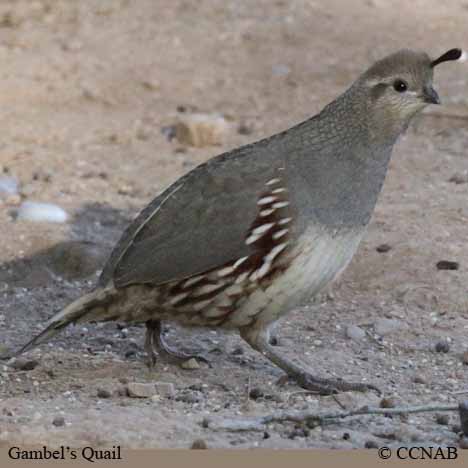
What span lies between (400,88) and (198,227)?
127 cm

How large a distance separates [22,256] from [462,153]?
354cm

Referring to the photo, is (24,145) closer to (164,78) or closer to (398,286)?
(164,78)

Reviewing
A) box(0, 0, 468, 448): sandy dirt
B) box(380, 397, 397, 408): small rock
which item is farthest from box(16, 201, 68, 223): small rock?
box(380, 397, 397, 408): small rock

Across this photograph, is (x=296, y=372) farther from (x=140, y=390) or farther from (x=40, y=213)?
(x=40, y=213)

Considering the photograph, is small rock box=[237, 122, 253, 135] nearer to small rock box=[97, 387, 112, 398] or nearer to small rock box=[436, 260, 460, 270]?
small rock box=[436, 260, 460, 270]

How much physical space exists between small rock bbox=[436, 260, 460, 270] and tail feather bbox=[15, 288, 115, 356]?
2.27m

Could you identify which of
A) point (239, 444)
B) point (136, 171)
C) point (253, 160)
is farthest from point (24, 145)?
point (239, 444)

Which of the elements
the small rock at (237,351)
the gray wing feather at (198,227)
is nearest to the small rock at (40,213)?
the small rock at (237,351)

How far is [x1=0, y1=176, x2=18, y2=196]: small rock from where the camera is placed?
31.9 feet

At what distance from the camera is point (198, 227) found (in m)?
6.82

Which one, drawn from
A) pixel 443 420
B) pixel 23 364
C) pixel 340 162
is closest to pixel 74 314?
pixel 23 364

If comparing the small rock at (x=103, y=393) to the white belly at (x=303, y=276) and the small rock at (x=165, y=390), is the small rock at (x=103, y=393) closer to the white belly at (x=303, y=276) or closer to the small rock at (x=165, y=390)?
the small rock at (x=165, y=390)

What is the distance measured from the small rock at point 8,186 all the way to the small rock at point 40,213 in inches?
Result: 17.3

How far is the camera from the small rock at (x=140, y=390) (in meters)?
6.58
